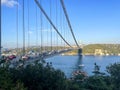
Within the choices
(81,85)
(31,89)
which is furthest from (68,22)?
(31,89)

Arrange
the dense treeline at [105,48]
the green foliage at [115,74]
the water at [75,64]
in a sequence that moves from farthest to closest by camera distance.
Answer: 1. the dense treeline at [105,48]
2. the water at [75,64]
3. the green foliage at [115,74]

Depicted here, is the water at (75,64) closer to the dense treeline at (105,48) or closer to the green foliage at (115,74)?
the dense treeline at (105,48)

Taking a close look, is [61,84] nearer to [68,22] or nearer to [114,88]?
[114,88]

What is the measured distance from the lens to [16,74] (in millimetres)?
11312

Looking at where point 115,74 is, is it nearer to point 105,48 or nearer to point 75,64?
point 75,64

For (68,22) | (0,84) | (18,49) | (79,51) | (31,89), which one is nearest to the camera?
(0,84)

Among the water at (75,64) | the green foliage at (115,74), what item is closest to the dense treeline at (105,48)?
the water at (75,64)

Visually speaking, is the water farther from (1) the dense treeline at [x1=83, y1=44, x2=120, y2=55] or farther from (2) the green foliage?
(2) the green foliage

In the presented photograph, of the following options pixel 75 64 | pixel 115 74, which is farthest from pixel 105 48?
pixel 115 74

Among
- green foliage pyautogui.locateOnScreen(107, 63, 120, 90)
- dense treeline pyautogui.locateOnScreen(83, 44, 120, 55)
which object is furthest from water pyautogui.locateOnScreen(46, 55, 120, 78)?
green foliage pyautogui.locateOnScreen(107, 63, 120, 90)

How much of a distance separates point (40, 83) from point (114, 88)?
422cm

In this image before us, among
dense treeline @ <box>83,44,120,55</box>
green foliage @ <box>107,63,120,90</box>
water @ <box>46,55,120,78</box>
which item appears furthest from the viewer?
dense treeline @ <box>83,44,120,55</box>

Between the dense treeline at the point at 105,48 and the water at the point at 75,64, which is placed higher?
the dense treeline at the point at 105,48

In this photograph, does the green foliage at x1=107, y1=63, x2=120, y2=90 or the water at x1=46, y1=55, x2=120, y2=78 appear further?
the water at x1=46, y1=55, x2=120, y2=78
